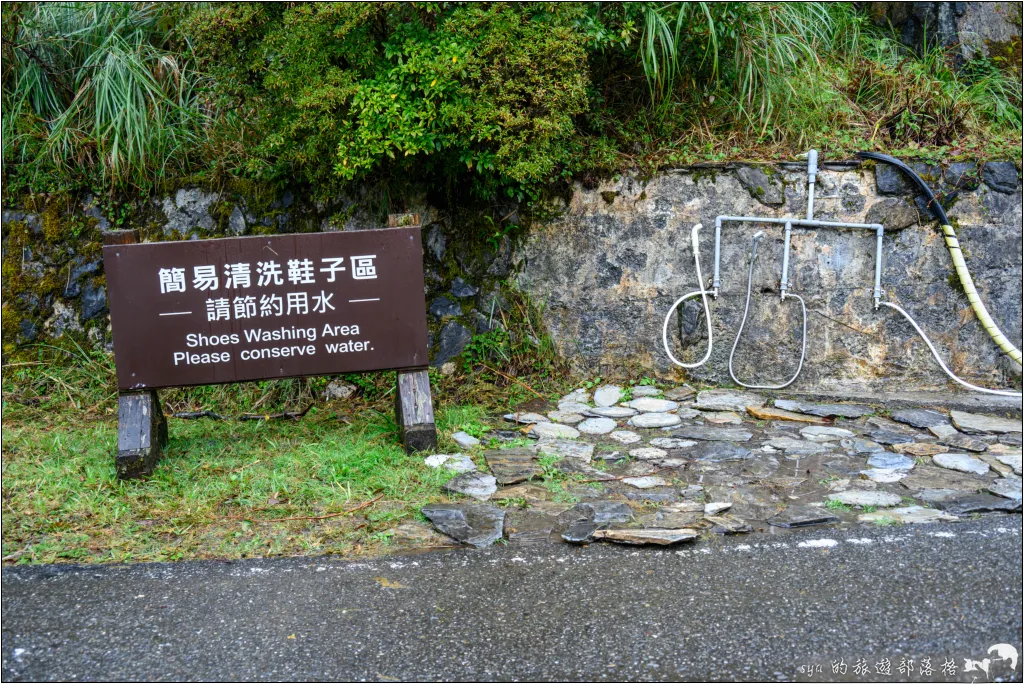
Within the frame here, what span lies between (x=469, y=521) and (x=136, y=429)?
6.05 feet

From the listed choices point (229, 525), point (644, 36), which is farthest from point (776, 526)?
point (644, 36)

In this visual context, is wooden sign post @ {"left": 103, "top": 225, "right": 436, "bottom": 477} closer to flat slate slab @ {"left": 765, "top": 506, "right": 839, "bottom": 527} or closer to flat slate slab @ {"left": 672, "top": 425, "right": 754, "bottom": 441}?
flat slate slab @ {"left": 672, "top": 425, "right": 754, "bottom": 441}

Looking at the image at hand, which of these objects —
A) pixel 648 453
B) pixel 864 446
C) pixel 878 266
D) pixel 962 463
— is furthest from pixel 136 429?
pixel 878 266

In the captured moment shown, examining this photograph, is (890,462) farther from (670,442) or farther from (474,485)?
(474,485)

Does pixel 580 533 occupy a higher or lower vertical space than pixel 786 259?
lower

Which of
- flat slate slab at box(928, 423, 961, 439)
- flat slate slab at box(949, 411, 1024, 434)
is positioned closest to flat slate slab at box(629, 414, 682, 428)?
flat slate slab at box(928, 423, 961, 439)

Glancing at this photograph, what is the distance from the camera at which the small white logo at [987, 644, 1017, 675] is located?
2.67m

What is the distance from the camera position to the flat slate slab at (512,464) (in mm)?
4324

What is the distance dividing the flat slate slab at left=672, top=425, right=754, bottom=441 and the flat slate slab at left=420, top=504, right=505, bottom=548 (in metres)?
1.55

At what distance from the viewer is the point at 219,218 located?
6.09 meters

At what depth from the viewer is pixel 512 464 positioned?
450cm

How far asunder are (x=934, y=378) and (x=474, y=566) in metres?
4.02

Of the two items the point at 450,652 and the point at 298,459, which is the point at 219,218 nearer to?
the point at 298,459

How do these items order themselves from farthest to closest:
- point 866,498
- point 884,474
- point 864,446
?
point 864,446 → point 884,474 → point 866,498
